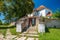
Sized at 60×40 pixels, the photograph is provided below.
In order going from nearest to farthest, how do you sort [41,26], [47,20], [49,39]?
[49,39]
[41,26]
[47,20]

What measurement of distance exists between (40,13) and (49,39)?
215 feet

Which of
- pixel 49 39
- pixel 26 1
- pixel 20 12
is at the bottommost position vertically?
pixel 49 39

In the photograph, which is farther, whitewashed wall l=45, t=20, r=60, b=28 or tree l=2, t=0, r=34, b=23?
tree l=2, t=0, r=34, b=23

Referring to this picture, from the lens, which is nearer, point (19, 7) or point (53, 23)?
point (53, 23)

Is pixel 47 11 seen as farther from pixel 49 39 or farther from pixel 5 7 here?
pixel 49 39

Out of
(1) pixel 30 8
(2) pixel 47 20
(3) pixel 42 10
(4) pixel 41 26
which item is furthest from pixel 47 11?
(4) pixel 41 26

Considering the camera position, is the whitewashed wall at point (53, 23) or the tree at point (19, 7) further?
the tree at point (19, 7)

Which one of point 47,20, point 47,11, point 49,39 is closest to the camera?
point 49,39

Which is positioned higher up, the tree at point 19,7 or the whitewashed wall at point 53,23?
the tree at point 19,7

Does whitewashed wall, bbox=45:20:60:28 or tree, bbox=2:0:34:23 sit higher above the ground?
tree, bbox=2:0:34:23

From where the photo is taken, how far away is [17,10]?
3931 centimetres

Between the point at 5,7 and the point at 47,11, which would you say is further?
the point at 47,11

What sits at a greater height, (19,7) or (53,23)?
(19,7)

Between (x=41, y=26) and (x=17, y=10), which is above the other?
(x=17, y=10)
